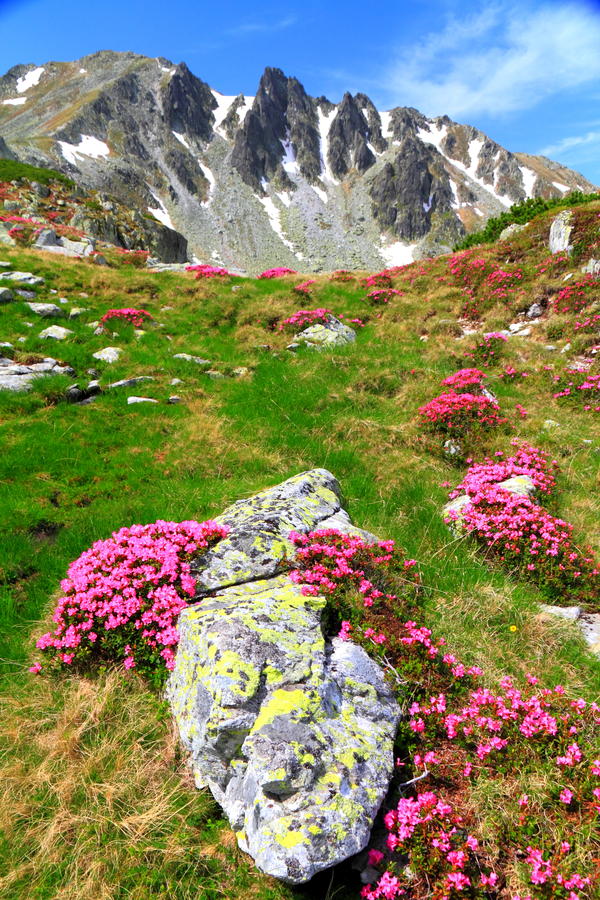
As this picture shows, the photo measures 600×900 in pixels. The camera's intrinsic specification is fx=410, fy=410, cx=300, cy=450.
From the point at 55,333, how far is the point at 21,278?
21.0ft

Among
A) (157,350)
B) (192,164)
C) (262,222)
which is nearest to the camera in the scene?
(157,350)

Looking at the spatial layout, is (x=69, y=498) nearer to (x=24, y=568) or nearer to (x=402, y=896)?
(x=24, y=568)

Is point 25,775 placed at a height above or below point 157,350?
below

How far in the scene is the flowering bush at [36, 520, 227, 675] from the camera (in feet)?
15.6

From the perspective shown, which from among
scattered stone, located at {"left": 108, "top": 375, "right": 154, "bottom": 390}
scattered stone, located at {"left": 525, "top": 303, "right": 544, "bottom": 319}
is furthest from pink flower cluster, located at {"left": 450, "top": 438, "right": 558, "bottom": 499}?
scattered stone, located at {"left": 525, "top": 303, "right": 544, "bottom": 319}

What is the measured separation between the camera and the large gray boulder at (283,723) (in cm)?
296

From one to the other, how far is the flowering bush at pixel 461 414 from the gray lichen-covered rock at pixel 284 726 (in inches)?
275

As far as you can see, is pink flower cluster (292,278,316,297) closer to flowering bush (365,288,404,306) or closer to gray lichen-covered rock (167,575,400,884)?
flowering bush (365,288,404,306)

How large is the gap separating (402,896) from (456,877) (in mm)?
445

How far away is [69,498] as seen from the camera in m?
7.55

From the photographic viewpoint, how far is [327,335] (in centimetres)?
1644

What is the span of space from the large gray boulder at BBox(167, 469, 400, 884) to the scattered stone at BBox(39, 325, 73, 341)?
12640mm

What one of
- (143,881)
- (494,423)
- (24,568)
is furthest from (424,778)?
(494,423)

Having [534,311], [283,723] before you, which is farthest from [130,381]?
[534,311]
